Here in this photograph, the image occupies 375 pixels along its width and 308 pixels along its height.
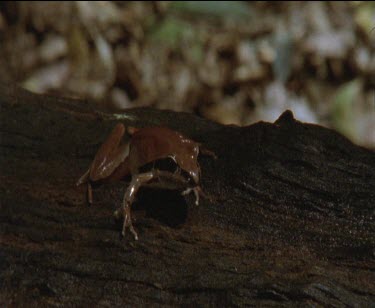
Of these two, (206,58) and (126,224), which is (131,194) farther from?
(206,58)

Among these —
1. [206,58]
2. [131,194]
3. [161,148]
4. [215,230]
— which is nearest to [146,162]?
[161,148]

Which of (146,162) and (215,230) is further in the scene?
(146,162)

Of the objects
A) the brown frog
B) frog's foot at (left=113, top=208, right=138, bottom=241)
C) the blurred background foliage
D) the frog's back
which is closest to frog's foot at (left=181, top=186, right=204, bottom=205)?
the brown frog

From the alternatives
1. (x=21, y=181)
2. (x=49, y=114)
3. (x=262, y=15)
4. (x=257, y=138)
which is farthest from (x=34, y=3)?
(x=257, y=138)

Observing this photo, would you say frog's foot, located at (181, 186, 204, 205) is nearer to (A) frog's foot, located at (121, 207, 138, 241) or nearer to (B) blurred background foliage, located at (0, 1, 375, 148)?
(A) frog's foot, located at (121, 207, 138, 241)

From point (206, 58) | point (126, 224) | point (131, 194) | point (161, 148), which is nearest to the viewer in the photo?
point (126, 224)

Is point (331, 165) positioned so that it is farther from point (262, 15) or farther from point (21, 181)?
point (262, 15)

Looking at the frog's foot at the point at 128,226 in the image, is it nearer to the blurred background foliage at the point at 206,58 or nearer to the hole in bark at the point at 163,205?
the hole in bark at the point at 163,205

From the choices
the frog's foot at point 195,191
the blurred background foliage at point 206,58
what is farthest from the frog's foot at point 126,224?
the blurred background foliage at point 206,58
